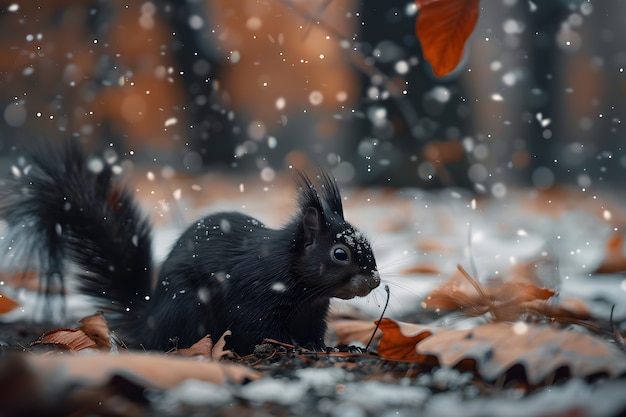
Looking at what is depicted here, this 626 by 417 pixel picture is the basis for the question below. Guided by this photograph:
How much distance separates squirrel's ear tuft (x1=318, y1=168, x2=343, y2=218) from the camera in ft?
5.80

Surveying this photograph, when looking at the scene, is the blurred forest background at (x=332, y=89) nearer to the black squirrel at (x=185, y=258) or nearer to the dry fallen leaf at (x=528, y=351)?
the black squirrel at (x=185, y=258)

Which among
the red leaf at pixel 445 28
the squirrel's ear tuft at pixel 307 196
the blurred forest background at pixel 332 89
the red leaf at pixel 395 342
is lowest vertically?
the red leaf at pixel 395 342

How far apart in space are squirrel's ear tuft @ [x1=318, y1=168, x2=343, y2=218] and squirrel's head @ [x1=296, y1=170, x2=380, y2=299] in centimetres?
6

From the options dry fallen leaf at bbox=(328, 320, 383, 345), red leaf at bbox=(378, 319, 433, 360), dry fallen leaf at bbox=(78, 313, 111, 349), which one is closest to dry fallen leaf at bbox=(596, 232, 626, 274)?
dry fallen leaf at bbox=(328, 320, 383, 345)

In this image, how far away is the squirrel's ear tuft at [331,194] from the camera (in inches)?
69.6

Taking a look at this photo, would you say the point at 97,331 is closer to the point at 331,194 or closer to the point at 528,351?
the point at 331,194

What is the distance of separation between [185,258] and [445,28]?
816 mm

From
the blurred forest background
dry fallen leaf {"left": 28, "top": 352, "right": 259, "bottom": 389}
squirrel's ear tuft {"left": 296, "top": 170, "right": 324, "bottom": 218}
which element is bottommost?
dry fallen leaf {"left": 28, "top": 352, "right": 259, "bottom": 389}

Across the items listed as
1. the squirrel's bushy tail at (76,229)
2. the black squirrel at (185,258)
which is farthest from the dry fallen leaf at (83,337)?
the squirrel's bushy tail at (76,229)

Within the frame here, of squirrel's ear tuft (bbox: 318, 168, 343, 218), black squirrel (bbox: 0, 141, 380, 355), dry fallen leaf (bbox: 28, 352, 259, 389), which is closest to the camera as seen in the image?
dry fallen leaf (bbox: 28, 352, 259, 389)

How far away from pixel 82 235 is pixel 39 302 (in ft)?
0.97

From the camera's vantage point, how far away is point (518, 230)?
3.89 meters

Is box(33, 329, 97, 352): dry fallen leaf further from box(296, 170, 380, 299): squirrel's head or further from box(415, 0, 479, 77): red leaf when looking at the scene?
box(415, 0, 479, 77): red leaf

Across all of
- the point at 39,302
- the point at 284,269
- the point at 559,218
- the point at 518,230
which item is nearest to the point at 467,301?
the point at 284,269
